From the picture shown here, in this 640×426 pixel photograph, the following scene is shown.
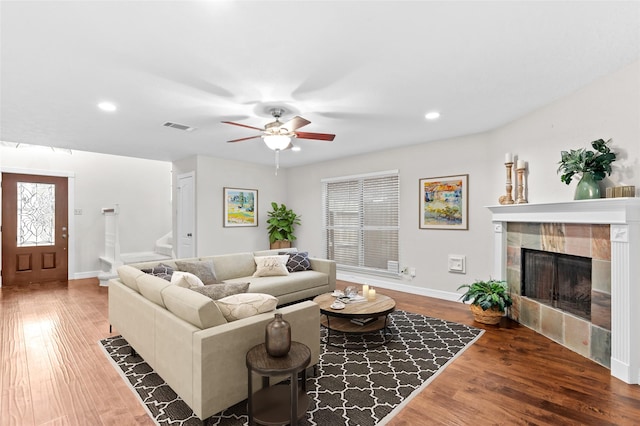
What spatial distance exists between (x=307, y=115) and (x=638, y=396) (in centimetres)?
382

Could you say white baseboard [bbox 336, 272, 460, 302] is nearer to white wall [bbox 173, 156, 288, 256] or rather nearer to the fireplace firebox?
the fireplace firebox

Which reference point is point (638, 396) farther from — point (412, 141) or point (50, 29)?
point (50, 29)

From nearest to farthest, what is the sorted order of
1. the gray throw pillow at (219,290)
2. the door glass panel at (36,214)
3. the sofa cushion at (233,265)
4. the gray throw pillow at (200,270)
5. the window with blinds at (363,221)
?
the gray throw pillow at (219,290) → the gray throw pillow at (200,270) → the sofa cushion at (233,265) → the window with blinds at (363,221) → the door glass panel at (36,214)

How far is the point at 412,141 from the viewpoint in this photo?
5035 millimetres

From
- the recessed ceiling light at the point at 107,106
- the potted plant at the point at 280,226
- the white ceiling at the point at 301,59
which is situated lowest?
the potted plant at the point at 280,226

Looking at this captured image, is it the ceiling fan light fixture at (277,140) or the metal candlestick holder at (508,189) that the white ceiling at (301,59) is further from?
the metal candlestick holder at (508,189)

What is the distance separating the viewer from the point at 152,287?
8.48 ft

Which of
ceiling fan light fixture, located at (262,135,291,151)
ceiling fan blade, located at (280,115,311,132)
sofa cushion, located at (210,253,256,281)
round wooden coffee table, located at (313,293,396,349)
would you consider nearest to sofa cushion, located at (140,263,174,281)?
sofa cushion, located at (210,253,256,281)

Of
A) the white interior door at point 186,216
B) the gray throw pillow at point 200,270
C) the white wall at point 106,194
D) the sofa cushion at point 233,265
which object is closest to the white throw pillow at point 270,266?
the sofa cushion at point 233,265

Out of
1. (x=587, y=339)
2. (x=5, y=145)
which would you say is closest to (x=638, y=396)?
(x=587, y=339)

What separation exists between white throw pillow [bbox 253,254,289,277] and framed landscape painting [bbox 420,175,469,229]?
2.44 meters

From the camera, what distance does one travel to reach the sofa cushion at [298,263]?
191 inches

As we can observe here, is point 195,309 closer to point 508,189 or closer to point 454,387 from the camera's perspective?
point 454,387

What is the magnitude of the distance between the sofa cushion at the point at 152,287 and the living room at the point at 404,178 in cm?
217
